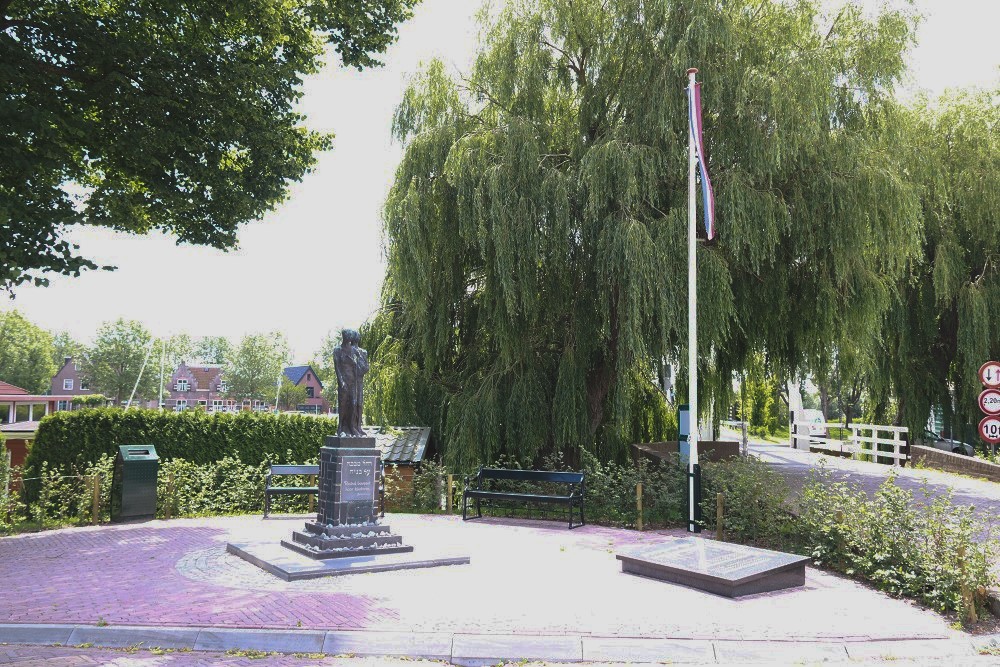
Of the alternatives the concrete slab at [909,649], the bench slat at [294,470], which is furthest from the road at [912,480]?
the bench slat at [294,470]

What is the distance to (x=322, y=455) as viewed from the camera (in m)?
10.2

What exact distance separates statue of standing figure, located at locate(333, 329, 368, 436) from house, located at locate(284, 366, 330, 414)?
87.6m

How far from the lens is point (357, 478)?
392 inches

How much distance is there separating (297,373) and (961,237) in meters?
89.2

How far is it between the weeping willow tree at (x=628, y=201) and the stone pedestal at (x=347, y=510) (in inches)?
156

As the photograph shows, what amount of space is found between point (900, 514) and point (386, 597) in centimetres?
579

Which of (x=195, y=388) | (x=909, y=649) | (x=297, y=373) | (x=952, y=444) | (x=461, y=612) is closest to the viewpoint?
(x=909, y=649)

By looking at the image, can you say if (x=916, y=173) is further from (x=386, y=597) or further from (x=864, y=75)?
(x=386, y=597)

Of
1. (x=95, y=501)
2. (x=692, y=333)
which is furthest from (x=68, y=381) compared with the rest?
(x=692, y=333)

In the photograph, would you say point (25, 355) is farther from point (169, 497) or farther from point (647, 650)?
point (647, 650)

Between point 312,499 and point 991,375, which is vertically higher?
point 991,375

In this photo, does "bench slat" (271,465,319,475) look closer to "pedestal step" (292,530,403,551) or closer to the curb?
"pedestal step" (292,530,403,551)

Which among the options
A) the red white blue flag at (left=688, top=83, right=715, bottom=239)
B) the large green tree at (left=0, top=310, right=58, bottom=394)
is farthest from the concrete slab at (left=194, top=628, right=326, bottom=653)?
the large green tree at (left=0, top=310, right=58, bottom=394)

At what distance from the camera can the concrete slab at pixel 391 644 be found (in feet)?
19.0
